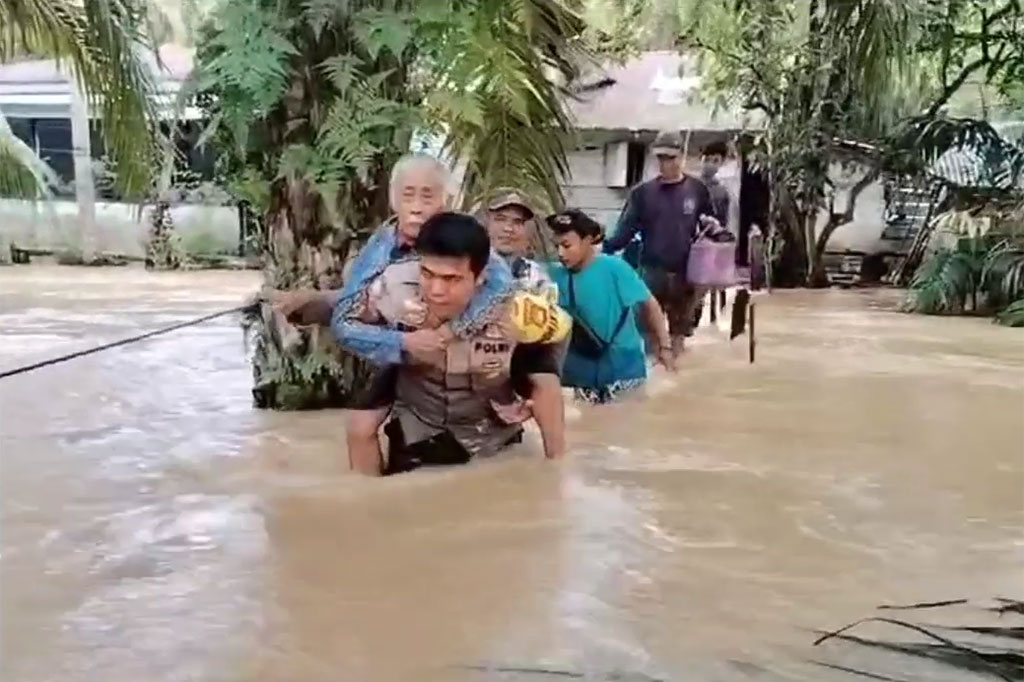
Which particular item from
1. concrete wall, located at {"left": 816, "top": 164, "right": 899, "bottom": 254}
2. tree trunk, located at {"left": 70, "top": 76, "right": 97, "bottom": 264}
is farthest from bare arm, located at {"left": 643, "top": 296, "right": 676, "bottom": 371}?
tree trunk, located at {"left": 70, "top": 76, "right": 97, "bottom": 264}

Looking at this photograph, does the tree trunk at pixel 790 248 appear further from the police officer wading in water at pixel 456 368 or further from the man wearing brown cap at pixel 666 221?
the police officer wading in water at pixel 456 368

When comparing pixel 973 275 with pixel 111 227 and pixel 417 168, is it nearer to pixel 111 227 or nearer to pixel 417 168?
pixel 417 168

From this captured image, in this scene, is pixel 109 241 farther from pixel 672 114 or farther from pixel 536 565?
pixel 536 565

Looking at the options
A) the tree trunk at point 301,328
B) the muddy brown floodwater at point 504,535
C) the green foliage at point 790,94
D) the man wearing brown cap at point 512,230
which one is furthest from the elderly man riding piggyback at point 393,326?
the green foliage at point 790,94

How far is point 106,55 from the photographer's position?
5.71 metres

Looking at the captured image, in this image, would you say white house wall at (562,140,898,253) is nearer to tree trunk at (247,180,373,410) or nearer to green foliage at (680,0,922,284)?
green foliage at (680,0,922,284)

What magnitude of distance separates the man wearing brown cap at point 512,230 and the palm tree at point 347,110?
1.19ft

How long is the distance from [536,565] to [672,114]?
39.9 ft

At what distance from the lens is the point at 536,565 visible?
3766 millimetres

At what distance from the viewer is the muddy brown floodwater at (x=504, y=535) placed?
3035mm

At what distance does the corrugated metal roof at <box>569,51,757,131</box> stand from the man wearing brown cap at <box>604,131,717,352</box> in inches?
292

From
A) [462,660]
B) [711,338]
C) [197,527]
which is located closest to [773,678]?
[462,660]

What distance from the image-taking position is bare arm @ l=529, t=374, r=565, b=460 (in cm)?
482

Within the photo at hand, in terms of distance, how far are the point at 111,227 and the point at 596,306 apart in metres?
13.3
